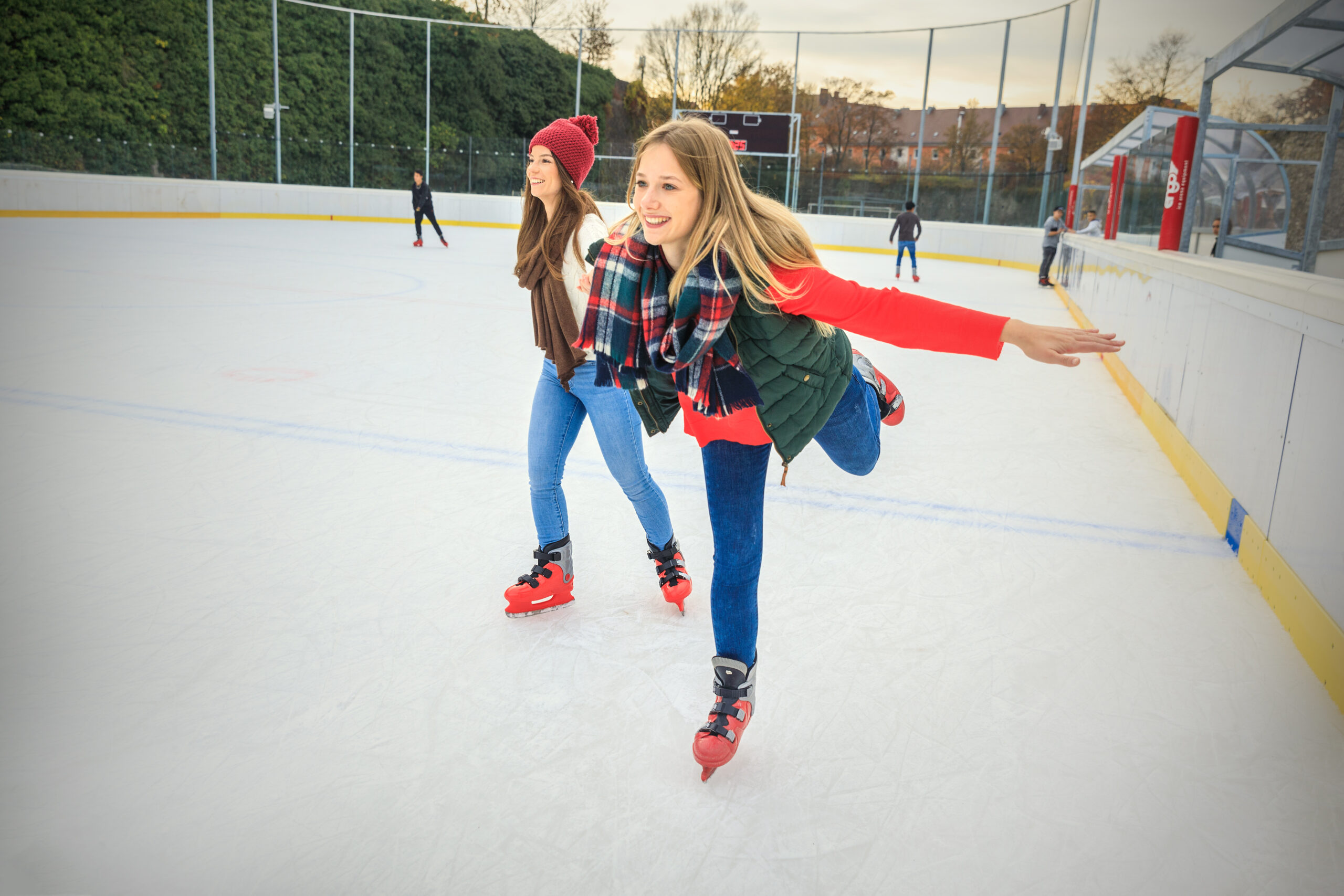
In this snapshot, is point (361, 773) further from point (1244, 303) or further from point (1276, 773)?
point (1244, 303)

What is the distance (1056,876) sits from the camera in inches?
63.9

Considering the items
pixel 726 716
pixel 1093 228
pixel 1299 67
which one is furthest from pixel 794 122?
pixel 726 716

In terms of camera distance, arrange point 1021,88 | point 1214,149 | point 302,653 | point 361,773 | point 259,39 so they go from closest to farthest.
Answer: point 361,773 → point 302,653 → point 1214,149 → point 1021,88 → point 259,39

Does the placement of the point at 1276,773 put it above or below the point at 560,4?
below

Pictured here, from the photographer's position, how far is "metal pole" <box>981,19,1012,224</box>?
67.9 feet

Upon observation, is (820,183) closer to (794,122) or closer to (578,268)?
(794,122)

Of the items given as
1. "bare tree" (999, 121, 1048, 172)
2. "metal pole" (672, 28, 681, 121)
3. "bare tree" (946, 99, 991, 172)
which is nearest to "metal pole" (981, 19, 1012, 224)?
"bare tree" (999, 121, 1048, 172)

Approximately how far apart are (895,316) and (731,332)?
1.13ft

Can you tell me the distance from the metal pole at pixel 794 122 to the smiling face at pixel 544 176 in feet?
72.5

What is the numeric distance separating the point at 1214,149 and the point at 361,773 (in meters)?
8.71

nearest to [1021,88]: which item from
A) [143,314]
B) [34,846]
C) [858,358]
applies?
[143,314]

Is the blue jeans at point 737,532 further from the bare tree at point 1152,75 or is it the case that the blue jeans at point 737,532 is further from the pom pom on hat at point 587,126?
the bare tree at point 1152,75

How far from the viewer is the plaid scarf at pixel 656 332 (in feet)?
5.59

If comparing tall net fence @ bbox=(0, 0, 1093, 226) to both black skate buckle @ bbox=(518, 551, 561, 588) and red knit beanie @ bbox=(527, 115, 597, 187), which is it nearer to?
red knit beanie @ bbox=(527, 115, 597, 187)
